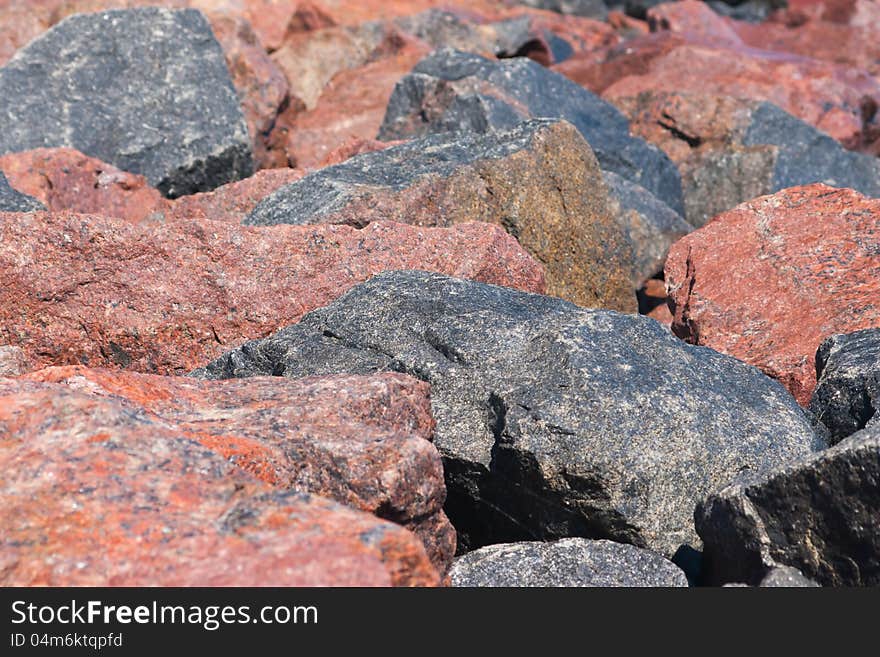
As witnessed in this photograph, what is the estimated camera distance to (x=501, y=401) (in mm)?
4086

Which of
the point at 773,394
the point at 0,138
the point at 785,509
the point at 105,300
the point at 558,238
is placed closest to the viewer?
the point at 785,509

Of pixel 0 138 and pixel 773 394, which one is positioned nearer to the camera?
pixel 773 394

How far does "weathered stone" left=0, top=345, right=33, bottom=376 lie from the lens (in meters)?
4.50

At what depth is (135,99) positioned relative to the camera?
8.41m

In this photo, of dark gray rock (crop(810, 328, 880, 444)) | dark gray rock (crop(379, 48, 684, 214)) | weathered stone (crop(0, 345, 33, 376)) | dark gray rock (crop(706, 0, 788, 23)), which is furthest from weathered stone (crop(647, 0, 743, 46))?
weathered stone (crop(0, 345, 33, 376))

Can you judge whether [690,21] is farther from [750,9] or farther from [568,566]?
[568,566]

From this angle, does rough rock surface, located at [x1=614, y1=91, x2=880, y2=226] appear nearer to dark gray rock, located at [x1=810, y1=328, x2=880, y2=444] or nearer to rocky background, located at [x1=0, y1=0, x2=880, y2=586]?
rocky background, located at [x1=0, y1=0, x2=880, y2=586]

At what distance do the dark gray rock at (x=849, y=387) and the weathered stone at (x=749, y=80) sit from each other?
644 cm

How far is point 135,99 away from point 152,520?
6.24 m

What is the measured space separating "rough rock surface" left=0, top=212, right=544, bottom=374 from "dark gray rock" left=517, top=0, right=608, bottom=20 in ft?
63.4
